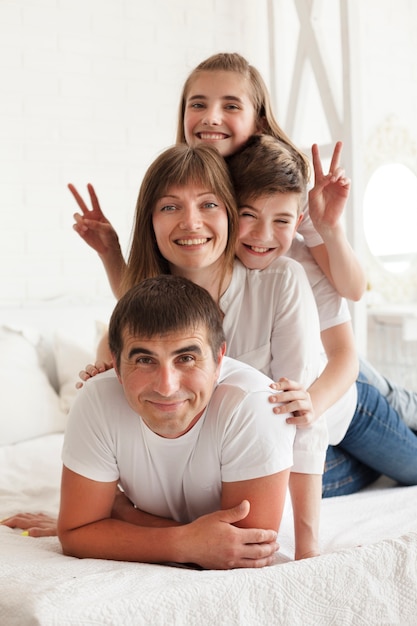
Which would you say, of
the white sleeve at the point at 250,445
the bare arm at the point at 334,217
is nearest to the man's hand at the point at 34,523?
the white sleeve at the point at 250,445

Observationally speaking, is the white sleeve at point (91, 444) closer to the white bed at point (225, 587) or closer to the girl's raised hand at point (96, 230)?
the white bed at point (225, 587)

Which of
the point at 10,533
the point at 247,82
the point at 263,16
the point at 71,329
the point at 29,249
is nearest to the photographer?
the point at 10,533

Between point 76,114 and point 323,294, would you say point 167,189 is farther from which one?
point 76,114

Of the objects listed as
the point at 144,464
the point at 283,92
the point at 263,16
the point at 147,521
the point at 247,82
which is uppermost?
the point at 263,16

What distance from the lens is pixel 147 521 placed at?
162 cm

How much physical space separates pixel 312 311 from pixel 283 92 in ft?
8.47

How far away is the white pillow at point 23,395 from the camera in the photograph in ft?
9.92

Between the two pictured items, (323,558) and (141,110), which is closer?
(323,558)

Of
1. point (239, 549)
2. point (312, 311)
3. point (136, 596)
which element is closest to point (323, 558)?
point (239, 549)

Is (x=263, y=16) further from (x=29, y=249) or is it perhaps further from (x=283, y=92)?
(x=29, y=249)

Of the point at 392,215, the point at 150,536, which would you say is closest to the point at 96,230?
the point at 150,536

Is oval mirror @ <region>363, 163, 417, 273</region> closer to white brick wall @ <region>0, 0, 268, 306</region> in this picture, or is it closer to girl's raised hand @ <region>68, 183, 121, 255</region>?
white brick wall @ <region>0, 0, 268, 306</region>

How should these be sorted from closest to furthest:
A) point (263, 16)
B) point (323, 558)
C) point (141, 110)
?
point (323, 558) < point (141, 110) < point (263, 16)

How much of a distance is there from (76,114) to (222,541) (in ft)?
9.02
